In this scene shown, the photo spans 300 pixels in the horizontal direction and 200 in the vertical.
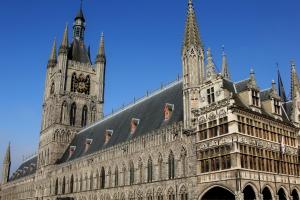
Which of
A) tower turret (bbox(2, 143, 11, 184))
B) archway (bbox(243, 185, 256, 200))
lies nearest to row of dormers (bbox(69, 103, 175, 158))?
archway (bbox(243, 185, 256, 200))

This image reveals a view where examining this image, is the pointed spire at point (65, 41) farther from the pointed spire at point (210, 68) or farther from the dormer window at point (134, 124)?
the pointed spire at point (210, 68)

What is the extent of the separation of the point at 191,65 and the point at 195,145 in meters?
9.60

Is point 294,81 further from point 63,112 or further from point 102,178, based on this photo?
point 63,112

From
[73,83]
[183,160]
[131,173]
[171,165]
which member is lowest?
[131,173]

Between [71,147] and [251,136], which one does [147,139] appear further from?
[71,147]

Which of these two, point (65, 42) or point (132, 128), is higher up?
point (65, 42)

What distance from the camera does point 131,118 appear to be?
5688 centimetres

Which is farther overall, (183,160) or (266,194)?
(183,160)

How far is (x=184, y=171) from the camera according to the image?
3966cm

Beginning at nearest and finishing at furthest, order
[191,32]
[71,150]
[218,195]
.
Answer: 1. [218,195]
2. [191,32]
3. [71,150]

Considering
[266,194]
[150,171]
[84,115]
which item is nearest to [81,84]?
[84,115]

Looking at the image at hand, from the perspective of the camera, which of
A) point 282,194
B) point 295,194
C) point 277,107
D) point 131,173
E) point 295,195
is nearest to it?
point 282,194

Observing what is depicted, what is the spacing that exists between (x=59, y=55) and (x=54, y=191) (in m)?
28.2

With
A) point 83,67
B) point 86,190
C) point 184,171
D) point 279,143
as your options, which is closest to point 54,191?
point 86,190
